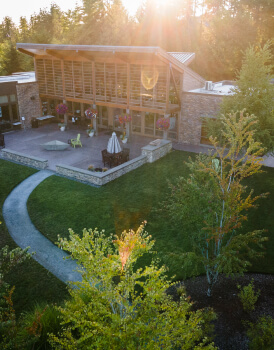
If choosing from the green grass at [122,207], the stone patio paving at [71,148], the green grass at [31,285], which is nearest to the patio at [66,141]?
the stone patio paving at [71,148]

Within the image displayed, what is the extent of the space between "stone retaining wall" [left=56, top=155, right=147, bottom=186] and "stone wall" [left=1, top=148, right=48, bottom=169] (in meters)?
1.46

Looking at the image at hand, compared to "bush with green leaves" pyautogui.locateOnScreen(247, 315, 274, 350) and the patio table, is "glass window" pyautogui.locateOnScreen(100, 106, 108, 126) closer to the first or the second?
the patio table

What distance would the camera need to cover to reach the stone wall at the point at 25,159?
66.6 feet

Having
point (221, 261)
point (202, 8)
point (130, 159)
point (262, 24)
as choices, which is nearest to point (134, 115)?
point (130, 159)

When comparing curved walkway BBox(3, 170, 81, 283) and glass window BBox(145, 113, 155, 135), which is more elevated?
glass window BBox(145, 113, 155, 135)

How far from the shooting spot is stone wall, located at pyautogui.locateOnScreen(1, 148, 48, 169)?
20.3m

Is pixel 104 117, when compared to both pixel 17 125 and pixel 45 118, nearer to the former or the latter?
pixel 45 118

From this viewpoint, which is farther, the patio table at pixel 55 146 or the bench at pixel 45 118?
the bench at pixel 45 118

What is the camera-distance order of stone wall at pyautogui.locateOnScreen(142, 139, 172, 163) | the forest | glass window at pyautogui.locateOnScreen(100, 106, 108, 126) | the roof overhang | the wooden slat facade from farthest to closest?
the forest
glass window at pyautogui.locateOnScreen(100, 106, 108, 126)
the wooden slat facade
the roof overhang
stone wall at pyautogui.locateOnScreen(142, 139, 172, 163)

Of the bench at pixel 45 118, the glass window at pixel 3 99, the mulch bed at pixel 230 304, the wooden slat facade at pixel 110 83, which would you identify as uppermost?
the wooden slat facade at pixel 110 83

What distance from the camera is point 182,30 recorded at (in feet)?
164

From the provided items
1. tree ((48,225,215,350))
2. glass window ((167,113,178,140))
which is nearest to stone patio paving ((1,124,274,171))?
glass window ((167,113,178,140))

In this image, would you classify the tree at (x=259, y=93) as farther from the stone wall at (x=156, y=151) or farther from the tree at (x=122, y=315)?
the tree at (x=122, y=315)

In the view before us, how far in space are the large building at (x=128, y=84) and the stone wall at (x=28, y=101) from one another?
0.29 metres
